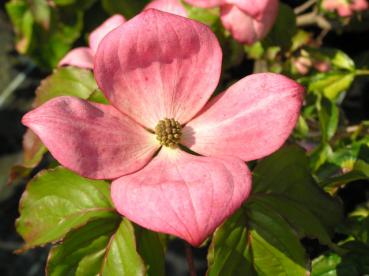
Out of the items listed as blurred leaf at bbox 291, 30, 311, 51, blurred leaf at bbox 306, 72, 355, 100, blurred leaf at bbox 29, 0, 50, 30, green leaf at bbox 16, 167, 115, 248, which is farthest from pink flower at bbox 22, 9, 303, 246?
blurred leaf at bbox 29, 0, 50, 30

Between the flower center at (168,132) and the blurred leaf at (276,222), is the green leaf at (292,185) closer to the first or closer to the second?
the blurred leaf at (276,222)

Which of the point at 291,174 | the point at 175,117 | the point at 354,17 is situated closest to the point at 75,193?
the point at 175,117

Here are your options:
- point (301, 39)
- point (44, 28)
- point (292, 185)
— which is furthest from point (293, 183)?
point (44, 28)

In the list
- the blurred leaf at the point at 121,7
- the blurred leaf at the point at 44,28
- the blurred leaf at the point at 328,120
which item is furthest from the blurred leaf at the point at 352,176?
the blurred leaf at the point at 44,28

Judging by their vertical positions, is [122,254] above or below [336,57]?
below

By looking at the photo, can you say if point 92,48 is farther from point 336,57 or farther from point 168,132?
point 336,57

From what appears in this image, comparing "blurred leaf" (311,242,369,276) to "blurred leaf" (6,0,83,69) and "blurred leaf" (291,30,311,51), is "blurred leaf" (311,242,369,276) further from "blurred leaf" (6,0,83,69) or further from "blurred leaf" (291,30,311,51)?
"blurred leaf" (6,0,83,69)
